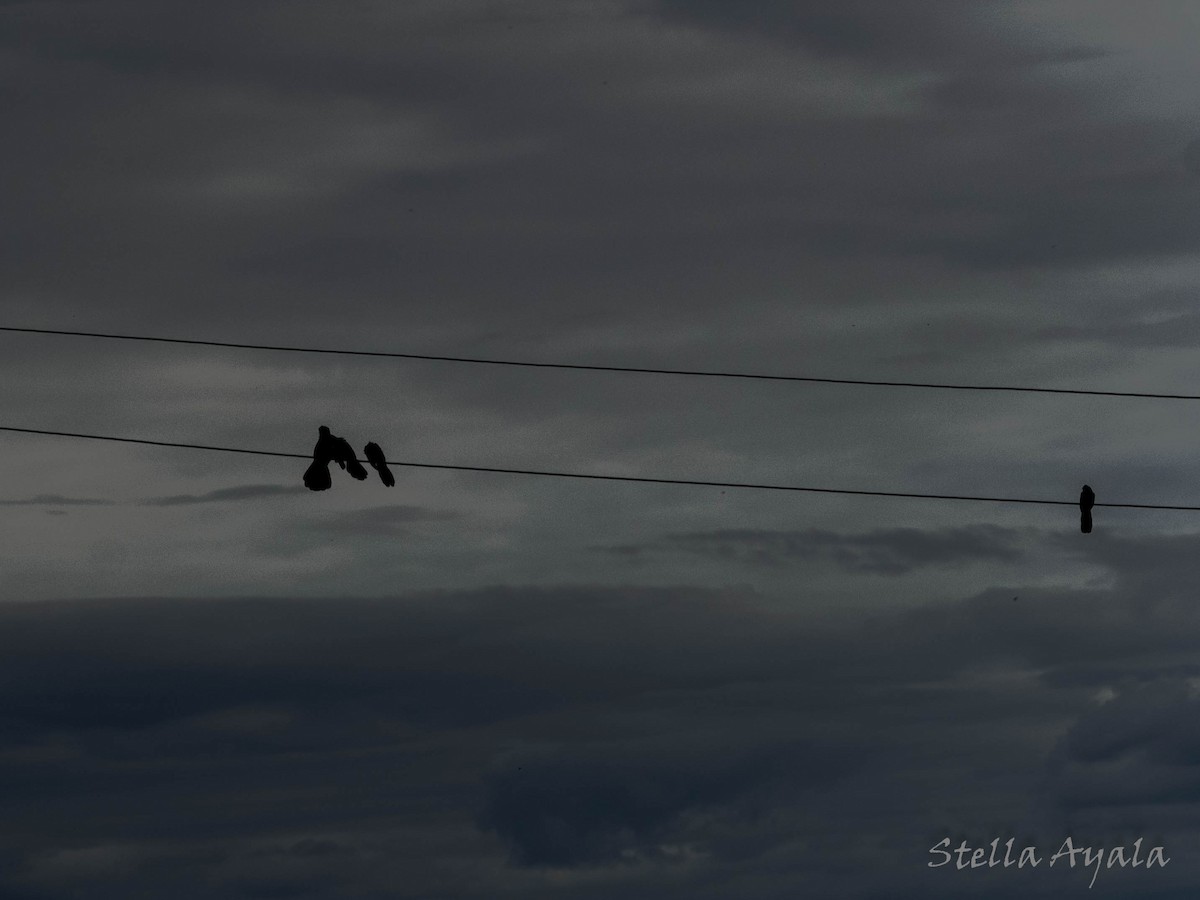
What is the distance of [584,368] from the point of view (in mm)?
27797

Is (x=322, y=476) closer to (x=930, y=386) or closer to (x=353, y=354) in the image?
(x=353, y=354)

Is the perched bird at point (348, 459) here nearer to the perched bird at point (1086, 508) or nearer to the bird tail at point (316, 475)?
the bird tail at point (316, 475)

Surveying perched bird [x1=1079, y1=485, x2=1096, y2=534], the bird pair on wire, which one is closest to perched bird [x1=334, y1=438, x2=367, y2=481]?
the bird pair on wire

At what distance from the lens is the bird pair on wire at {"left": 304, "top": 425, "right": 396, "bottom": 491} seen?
31719mm

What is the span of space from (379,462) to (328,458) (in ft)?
3.26

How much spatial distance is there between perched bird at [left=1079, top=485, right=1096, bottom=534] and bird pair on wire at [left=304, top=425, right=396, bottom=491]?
37.2ft

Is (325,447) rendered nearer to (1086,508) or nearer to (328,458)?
(328,458)

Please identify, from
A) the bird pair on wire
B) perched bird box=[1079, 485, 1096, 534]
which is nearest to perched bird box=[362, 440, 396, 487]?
the bird pair on wire

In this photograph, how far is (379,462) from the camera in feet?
103

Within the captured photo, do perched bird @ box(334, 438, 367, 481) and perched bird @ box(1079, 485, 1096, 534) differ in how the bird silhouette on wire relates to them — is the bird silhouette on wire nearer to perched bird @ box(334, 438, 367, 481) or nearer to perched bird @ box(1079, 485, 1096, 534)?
perched bird @ box(334, 438, 367, 481)

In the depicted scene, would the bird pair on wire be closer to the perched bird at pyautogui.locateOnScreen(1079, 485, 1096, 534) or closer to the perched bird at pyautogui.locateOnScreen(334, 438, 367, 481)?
the perched bird at pyautogui.locateOnScreen(334, 438, 367, 481)

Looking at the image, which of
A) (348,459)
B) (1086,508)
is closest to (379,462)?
(348,459)

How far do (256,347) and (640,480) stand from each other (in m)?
5.77

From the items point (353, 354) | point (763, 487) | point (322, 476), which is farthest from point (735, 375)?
point (322, 476)
